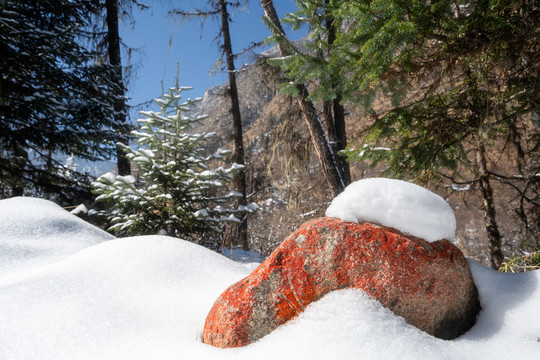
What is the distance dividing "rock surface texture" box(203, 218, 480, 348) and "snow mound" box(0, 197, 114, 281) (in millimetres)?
2052

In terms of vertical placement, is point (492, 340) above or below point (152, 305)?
below

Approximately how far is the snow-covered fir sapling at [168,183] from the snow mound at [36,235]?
1021mm

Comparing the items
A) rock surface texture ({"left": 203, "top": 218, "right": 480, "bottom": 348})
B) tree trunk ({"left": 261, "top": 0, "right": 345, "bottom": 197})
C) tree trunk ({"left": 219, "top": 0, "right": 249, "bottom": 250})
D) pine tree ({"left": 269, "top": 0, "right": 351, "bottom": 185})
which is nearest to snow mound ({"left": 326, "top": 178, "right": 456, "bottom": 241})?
rock surface texture ({"left": 203, "top": 218, "right": 480, "bottom": 348})

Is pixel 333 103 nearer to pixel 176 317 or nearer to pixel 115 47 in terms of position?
pixel 176 317

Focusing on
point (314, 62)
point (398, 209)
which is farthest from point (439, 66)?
point (398, 209)

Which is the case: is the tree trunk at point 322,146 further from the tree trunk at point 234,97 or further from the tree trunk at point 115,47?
the tree trunk at point 115,47

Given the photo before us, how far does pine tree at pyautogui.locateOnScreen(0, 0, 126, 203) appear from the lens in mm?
7043

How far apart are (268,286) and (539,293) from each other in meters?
1.45

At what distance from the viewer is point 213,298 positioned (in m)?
2.14

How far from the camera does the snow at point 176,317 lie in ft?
4.33

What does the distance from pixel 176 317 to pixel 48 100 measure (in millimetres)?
7765

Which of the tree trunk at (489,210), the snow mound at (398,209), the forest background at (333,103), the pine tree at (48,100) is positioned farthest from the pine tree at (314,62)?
the pine tree at (48,100)

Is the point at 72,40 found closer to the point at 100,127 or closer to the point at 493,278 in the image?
the point at 100,127

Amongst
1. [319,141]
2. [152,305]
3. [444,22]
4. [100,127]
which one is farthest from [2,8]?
[444,22]
